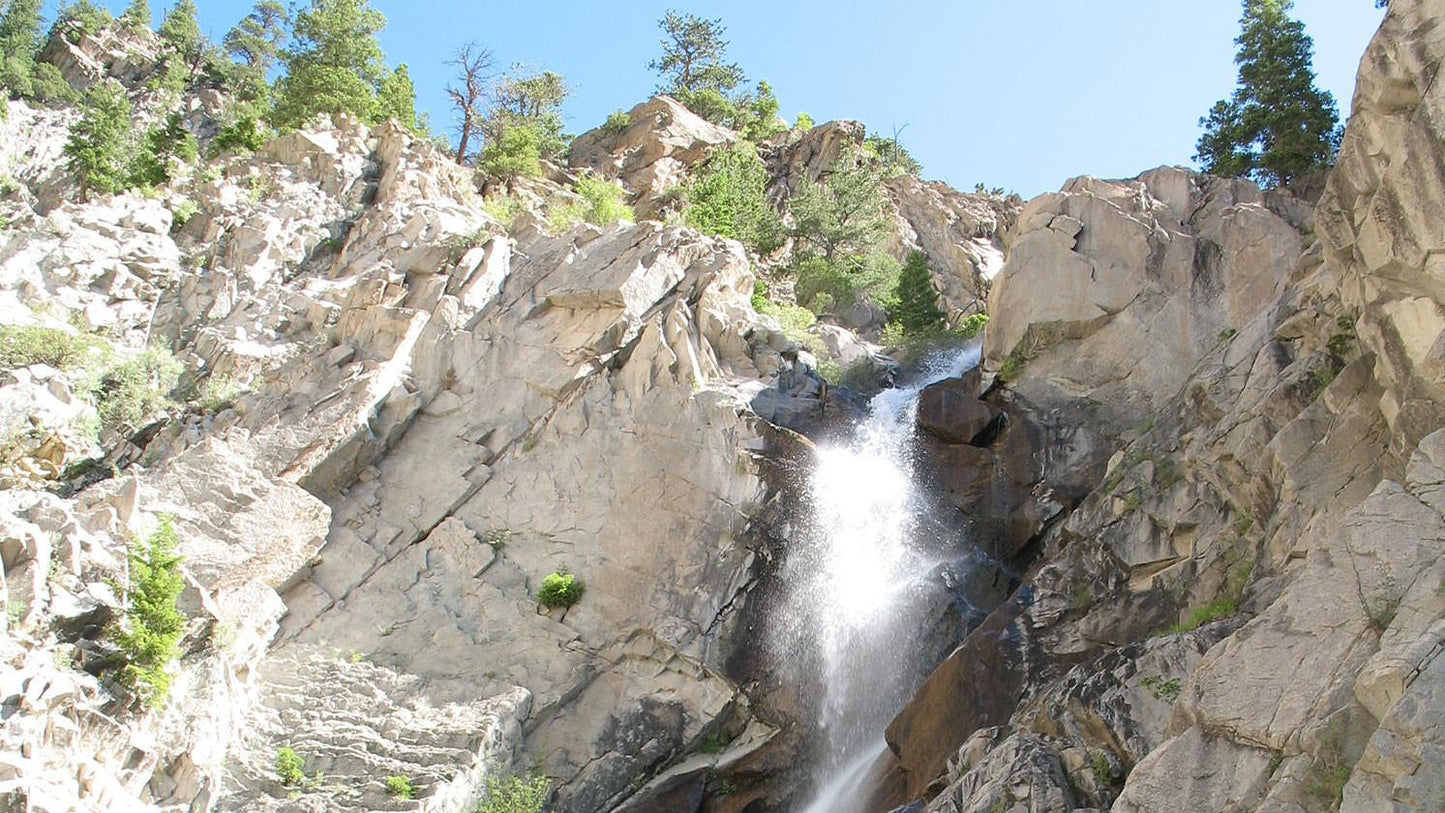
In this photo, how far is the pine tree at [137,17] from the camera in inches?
2542

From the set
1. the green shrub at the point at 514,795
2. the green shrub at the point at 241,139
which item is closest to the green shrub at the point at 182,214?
the green shrub at the point at 241,139

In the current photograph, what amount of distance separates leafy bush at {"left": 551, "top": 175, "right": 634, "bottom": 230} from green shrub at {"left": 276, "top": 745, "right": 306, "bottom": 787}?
1960 cm

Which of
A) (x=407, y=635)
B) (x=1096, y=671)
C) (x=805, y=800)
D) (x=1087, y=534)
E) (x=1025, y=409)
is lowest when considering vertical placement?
(x=805, y=800)

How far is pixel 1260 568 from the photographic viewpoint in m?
15.7

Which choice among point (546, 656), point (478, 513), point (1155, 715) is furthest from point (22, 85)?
point (1155, 715)

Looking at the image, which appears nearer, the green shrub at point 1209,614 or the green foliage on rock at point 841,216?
the green shrub at point 1209,614

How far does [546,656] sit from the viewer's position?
76.9 feet

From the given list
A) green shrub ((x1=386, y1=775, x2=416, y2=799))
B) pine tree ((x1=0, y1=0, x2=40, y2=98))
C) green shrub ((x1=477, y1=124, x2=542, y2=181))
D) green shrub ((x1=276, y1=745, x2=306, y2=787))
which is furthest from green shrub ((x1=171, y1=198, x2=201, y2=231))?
green shrub ((x1=386, y1=775, x2=416, y2=799))

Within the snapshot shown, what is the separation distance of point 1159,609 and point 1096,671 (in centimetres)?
243

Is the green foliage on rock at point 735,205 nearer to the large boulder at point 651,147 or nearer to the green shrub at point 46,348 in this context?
the large boulder at point 651,147

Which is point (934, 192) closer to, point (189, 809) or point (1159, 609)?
point (1159, 609)

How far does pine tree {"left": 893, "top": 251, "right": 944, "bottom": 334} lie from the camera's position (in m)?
37.0

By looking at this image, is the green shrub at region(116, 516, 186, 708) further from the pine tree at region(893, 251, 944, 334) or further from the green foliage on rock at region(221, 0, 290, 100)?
the green foliage on rock at region(221, 0, 290, 100)

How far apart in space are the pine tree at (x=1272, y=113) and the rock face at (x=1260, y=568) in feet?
22.5
